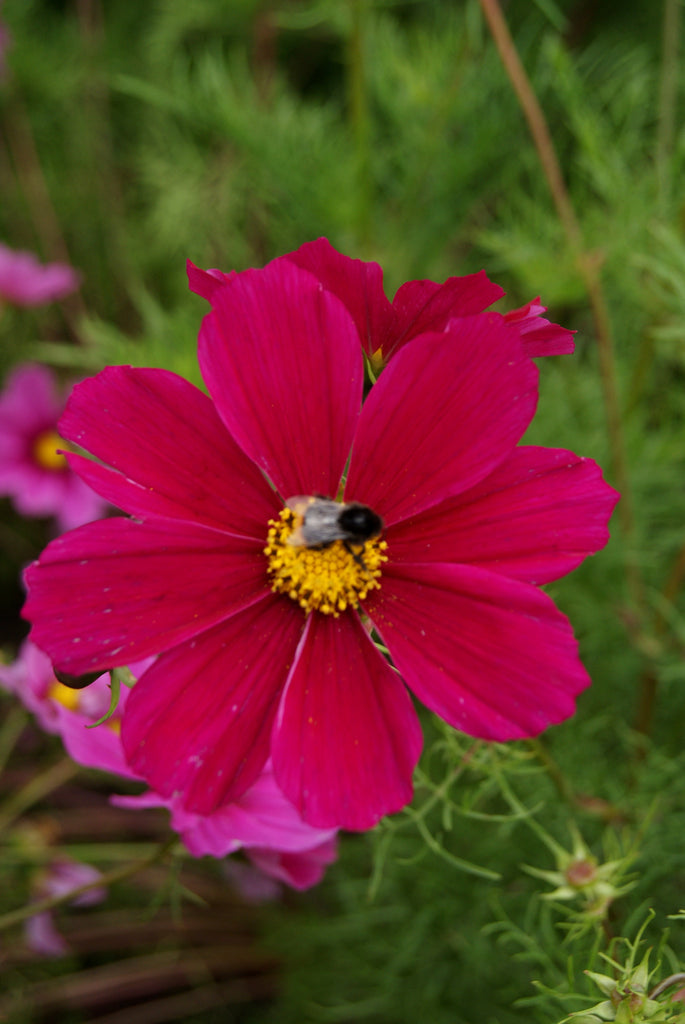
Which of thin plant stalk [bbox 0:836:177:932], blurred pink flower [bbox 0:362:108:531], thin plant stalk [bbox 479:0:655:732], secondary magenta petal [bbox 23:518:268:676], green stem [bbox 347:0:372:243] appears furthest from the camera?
blurred pink flower [bbox 0:362:108:531]

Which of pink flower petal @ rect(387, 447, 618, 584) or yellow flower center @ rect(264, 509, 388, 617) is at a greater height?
pink flower petal @ rect(387, 447, 618, 584)

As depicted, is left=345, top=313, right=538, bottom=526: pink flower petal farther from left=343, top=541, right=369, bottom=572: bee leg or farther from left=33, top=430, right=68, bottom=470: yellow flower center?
left=33, top=430, right=68, bottom=470: yellow flower center

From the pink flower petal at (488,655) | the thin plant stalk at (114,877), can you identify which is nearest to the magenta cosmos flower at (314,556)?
the pink flower petal at (488,655)

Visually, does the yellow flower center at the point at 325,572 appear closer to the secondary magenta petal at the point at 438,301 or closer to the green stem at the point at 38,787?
the secondary magenta petal at the point at 438,301

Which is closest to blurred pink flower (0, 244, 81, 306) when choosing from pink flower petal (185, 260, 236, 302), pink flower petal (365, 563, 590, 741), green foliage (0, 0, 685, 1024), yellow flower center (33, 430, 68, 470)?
green foliage (0, 0, 685, 1024)

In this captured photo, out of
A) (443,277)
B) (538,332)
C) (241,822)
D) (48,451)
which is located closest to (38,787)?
(241,822)

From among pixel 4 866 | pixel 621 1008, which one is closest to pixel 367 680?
pixel 621 1008

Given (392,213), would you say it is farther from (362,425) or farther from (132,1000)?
(132,1000)
